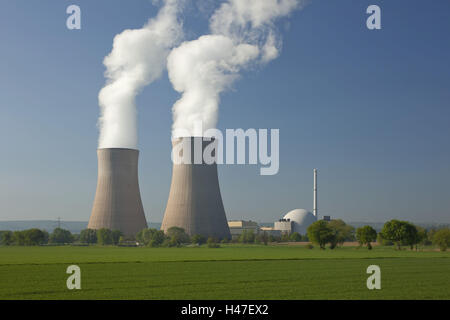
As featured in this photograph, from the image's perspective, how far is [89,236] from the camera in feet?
167

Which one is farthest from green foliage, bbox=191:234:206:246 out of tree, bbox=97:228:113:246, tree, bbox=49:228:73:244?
tree, bbox=49:228:73:244

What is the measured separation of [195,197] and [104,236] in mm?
12210

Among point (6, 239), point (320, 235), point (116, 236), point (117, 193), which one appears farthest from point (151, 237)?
point (320, 235)

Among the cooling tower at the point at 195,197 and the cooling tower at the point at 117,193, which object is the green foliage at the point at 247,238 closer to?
the cooling tower at the point at 195,197

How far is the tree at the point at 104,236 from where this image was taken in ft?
148

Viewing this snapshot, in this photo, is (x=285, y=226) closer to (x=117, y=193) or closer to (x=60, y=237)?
(x=60, y=237)

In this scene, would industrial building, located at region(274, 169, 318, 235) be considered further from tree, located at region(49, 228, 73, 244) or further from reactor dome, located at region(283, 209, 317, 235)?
tree, located at region(49, 228, 73, 244)

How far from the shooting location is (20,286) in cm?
1257

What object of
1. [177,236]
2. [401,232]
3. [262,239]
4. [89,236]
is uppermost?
[401,232]

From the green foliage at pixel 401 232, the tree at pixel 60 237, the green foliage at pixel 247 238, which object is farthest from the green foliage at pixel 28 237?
the green foliage at pixel 401 232

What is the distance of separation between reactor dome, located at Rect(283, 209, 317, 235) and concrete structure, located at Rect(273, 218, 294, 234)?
756 mm
